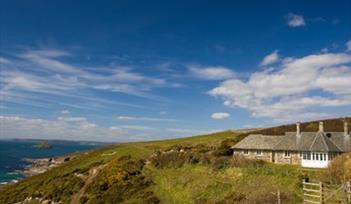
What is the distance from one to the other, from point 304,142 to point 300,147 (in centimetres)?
117

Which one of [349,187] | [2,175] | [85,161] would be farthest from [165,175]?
[2,175]

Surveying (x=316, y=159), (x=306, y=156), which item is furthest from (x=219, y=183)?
(x=306, y=156)

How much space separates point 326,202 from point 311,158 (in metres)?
23.5

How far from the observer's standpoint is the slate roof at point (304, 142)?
165 ft

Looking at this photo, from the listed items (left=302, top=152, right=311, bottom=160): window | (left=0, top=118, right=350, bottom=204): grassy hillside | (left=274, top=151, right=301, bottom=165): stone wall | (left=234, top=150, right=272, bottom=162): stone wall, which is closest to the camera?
(left=0, top=118, right=350, bottom=204): grassy hillside

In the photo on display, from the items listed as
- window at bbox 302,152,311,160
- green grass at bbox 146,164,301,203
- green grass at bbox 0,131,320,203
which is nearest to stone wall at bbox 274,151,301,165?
window at bbox 302,152,311,160

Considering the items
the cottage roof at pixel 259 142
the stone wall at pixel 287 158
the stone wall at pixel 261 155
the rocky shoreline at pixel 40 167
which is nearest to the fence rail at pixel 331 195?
the stone wall at pixel 287 158

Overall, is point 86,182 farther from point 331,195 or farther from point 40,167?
point 40,167

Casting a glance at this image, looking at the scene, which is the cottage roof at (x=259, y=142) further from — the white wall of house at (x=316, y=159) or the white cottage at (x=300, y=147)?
the white wall of house at (x=316, y=159)

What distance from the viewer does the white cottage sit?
50.0 metres

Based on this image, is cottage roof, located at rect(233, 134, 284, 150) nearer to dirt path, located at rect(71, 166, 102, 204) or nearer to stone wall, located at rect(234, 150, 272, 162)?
stone wall, located at rect(234, 150, 272, 162)

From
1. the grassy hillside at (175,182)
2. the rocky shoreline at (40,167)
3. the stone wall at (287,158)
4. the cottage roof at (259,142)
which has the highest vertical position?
the cottage roof at (259,142)

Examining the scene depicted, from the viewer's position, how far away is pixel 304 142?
175ft

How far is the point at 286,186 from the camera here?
3488 cm
